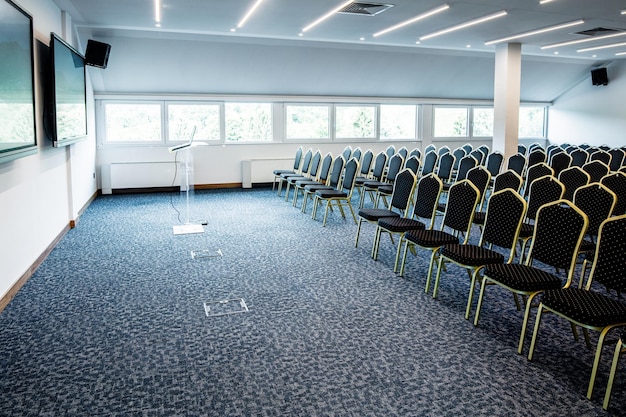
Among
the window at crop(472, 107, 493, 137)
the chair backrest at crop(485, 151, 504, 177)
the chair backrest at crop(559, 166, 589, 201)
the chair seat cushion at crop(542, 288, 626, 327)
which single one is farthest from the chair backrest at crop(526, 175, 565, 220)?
the window at crop(472, 107, 493, 137)

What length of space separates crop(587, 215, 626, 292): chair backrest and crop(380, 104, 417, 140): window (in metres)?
11.0

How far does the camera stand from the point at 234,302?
457 cm

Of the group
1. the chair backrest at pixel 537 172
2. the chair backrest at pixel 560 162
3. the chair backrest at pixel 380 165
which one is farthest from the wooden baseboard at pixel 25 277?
the chair backrest at pixel 560 162

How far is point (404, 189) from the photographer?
20.6 feet

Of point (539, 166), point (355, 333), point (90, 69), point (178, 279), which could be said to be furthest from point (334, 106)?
point (355, 333)

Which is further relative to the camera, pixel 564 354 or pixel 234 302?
pixel 234 302

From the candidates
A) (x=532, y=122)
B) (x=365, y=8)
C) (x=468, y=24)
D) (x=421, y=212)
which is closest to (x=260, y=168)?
(x=365, y=8)

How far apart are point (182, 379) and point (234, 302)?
1402mm

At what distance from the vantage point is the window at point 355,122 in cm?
1376

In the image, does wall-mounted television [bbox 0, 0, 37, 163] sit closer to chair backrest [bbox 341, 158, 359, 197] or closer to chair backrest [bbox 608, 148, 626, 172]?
chair backrest [bbox 341, 158, 359, 197]

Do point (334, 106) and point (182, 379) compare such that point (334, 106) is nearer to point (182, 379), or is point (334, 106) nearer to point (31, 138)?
point (31, 138)

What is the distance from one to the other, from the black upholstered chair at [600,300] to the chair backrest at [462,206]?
155 cm

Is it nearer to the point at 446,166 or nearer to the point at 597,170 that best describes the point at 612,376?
the point at 597,170

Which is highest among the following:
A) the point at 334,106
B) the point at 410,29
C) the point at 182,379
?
the point at 410,29
